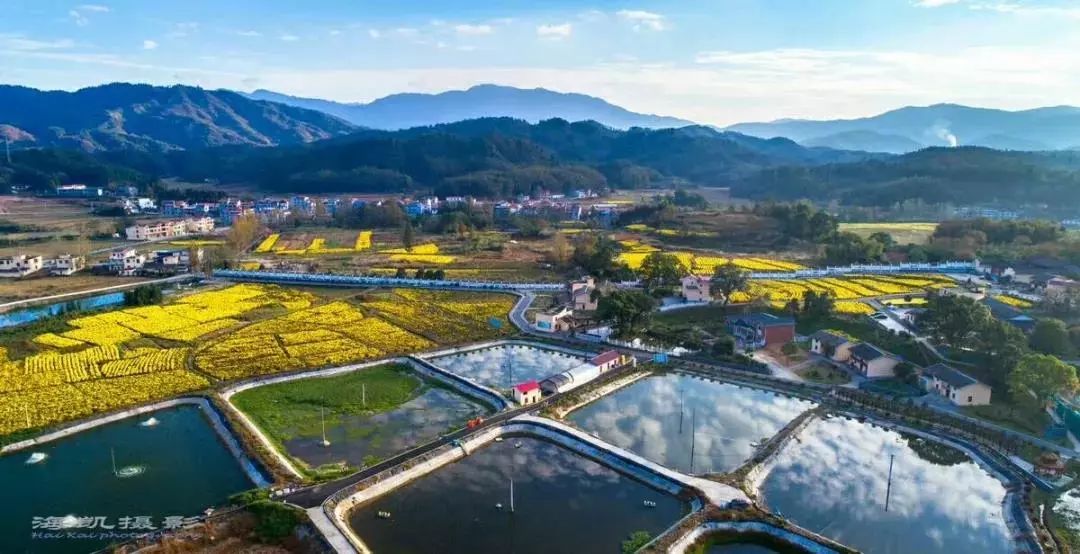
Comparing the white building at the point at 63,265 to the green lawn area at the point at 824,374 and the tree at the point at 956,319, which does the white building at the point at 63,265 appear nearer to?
the green lawn area at the point at 824,374

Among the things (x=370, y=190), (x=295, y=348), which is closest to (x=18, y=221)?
(x=370, y=190)

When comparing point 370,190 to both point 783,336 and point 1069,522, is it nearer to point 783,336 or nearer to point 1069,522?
point 783,336

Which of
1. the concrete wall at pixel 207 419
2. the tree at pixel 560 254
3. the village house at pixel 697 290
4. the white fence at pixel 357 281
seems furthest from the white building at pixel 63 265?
the village house at pixel 697 290

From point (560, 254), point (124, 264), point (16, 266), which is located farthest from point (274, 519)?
point (16, 266)

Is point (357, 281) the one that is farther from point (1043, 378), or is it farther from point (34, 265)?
point (1043, 378)

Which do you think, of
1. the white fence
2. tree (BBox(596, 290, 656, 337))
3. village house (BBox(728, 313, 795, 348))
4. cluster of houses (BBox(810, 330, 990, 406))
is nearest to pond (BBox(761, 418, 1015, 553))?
cluster of houses (BBox(810, 330, 990, 406))
